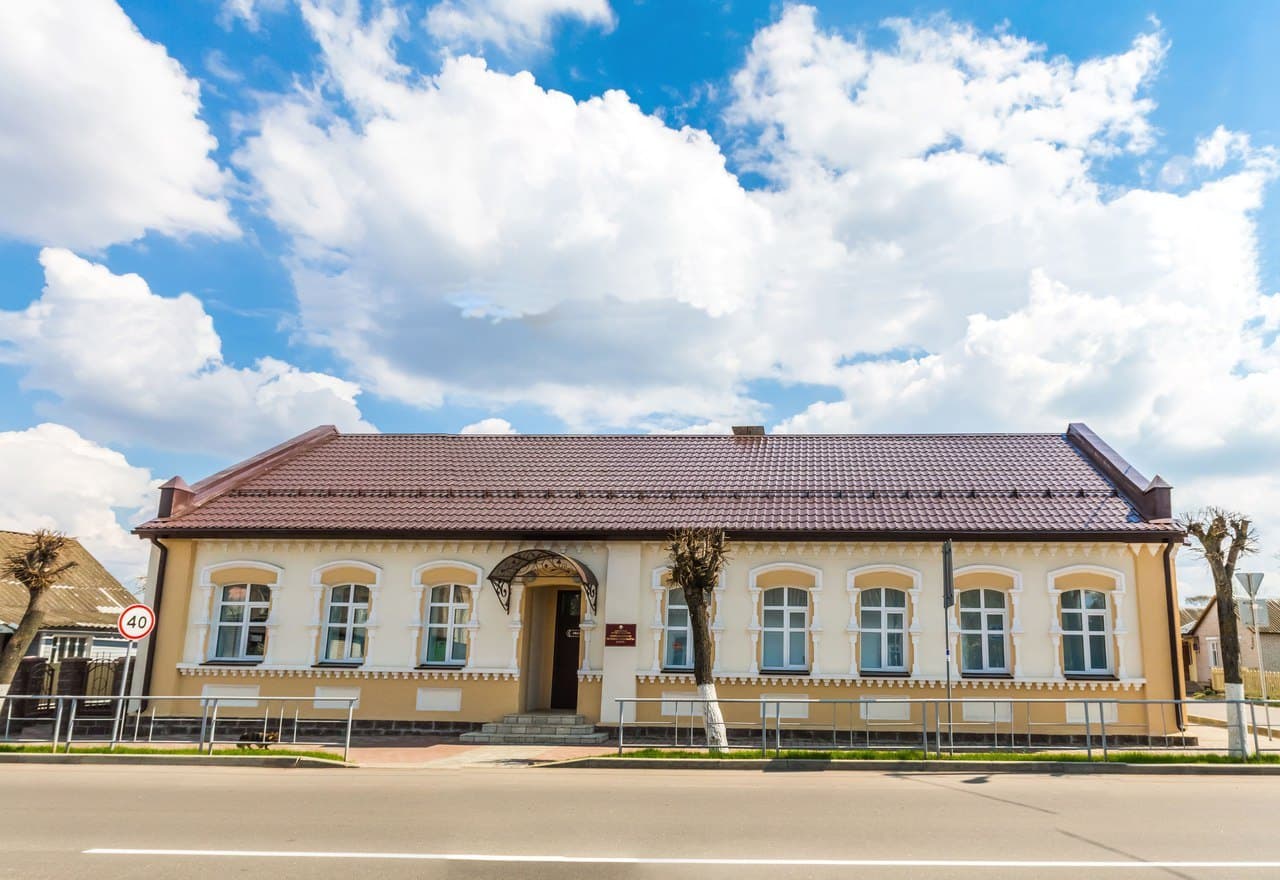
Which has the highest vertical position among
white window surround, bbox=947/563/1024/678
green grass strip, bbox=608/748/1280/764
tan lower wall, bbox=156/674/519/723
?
white window surround, bbox=947/563/1024/678

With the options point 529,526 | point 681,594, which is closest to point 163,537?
point 529,526

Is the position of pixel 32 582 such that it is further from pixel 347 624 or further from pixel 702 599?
pixel 702 599

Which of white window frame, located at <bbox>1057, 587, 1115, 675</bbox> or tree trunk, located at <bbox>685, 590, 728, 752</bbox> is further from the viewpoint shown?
white window frame, located at <bbox>1057, 587, 1115, 675</bbox>

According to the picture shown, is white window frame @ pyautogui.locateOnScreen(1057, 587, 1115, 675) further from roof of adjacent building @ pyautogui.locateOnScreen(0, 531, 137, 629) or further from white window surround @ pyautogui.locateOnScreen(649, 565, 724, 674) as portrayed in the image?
roof of adjacent building @ pyautogui.locateOnScreen(0, 531, 137, 629)

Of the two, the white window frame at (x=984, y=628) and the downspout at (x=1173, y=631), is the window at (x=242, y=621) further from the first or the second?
the downspout at (x=1173, y=631)

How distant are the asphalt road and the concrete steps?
15.1ft

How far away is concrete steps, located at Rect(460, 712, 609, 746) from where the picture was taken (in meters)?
17.8

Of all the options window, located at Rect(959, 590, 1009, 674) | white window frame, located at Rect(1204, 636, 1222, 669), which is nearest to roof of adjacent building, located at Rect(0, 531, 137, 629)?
window, located at Rect(959, 590, 1009, 674)

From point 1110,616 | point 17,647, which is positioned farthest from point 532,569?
point 1110,616

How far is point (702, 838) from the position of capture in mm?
8602

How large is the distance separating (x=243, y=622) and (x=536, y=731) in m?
6.80

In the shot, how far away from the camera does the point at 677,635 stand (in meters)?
18.9

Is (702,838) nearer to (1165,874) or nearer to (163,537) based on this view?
(1165,874)

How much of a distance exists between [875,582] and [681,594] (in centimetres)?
386
